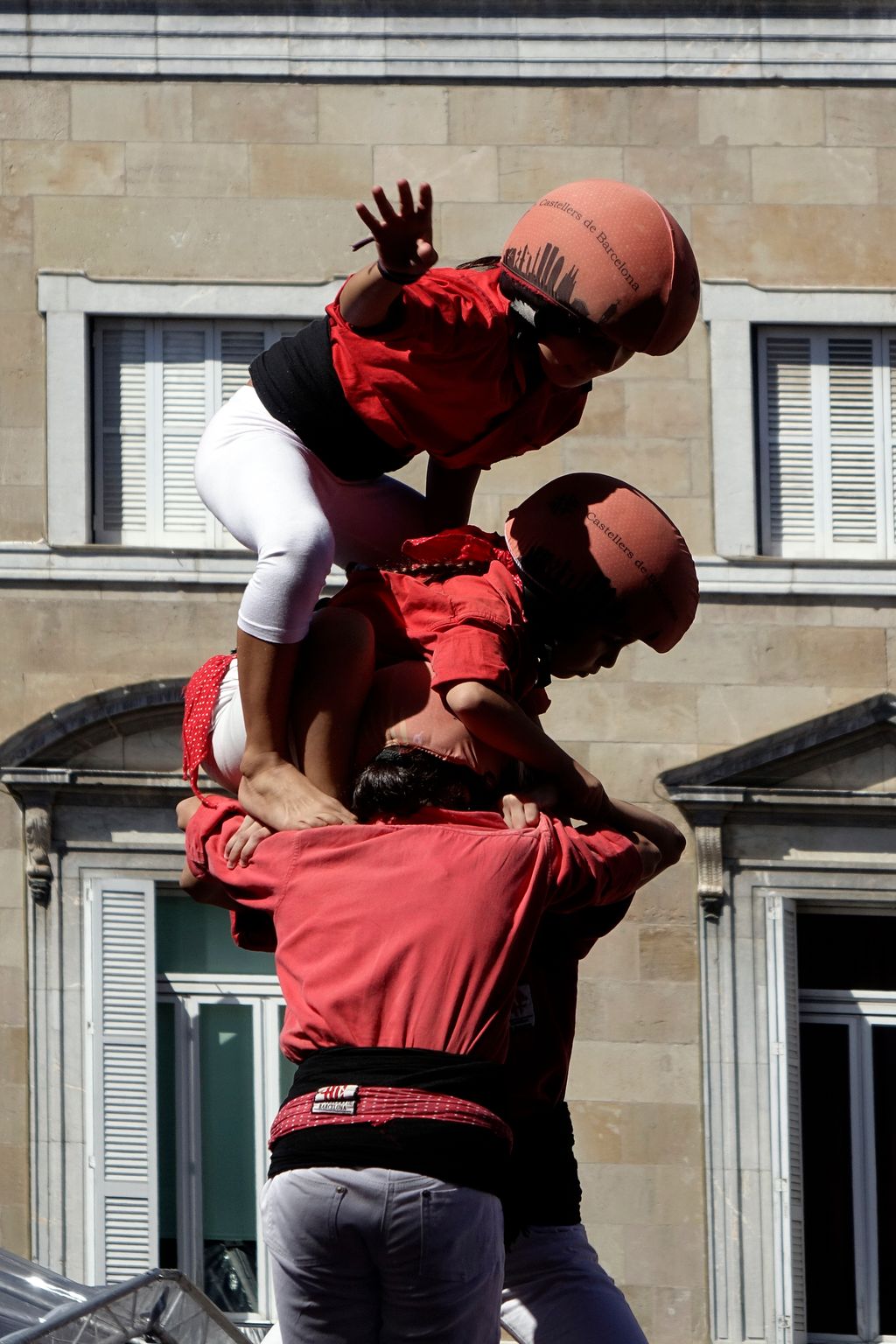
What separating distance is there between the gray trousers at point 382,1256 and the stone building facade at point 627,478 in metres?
8.63

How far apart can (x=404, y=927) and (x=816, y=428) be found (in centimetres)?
937

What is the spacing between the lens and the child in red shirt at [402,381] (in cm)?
496

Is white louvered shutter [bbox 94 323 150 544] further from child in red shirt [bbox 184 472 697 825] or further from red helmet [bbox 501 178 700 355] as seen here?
red helmet [bbox 501 178 700 355]

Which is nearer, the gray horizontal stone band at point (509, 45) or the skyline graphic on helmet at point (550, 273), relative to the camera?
the skyline graphic on helmet at point (550, 273)

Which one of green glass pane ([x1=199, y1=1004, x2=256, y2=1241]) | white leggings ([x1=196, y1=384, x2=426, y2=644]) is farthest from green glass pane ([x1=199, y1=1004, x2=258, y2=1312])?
white leggings ([x1=196, y1=384, x2=426, y2=644])

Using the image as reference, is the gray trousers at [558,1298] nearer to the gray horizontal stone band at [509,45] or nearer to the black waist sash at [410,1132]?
the black waist sash at [410,1132]

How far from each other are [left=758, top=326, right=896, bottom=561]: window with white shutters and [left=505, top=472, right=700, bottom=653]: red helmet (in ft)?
27.0

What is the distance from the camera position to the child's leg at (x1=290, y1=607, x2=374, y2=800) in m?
5.04

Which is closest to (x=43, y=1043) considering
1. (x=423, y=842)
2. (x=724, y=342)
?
(x=724, y=342)

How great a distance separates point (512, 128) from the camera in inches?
520

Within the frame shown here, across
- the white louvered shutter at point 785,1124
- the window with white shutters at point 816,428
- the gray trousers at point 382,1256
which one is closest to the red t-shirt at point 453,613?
the gray trousers at point 382,1256

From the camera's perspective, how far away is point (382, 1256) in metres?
4.24

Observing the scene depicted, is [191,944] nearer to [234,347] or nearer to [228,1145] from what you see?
[228,1145]

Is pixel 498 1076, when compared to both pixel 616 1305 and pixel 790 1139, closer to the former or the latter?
pixel 616 1305
